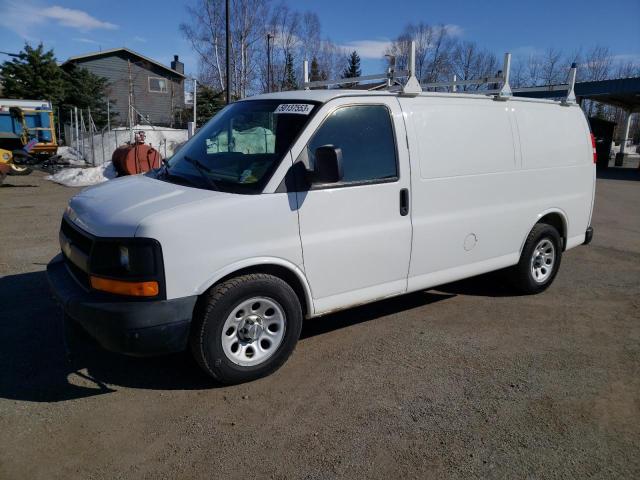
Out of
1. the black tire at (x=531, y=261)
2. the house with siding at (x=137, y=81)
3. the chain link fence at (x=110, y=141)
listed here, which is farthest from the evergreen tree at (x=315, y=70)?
the black tire at (x=531, y=261)

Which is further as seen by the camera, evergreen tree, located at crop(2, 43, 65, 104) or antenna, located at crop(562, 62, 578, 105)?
evergreen tree, located at crop(2, 43, 65, 104)

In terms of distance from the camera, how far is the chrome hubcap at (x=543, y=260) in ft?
18.6

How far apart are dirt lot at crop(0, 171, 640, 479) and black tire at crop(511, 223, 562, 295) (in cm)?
32

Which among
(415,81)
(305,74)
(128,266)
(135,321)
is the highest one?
(305,74)

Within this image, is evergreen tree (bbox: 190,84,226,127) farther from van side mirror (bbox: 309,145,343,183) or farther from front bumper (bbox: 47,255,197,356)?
front bumper (bbox: 47,255,197,356)

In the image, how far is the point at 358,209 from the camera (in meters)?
3.97

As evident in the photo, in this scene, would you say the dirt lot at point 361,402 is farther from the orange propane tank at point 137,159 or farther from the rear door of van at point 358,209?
the orange propane tank at point 137,159

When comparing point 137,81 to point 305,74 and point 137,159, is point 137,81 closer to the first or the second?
point 137,159

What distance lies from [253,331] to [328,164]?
134cm

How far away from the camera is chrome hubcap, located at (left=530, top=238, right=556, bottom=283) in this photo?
5.67 meters

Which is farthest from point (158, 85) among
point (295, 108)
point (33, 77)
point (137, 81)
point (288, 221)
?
point (288, 221)

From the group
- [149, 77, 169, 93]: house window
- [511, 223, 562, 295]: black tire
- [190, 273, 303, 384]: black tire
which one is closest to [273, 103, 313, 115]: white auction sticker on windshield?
[190, 273, 303, 384]: black tire

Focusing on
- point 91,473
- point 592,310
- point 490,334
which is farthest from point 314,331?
point 592,310

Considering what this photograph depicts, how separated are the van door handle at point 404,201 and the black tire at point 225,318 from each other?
1.21 m
